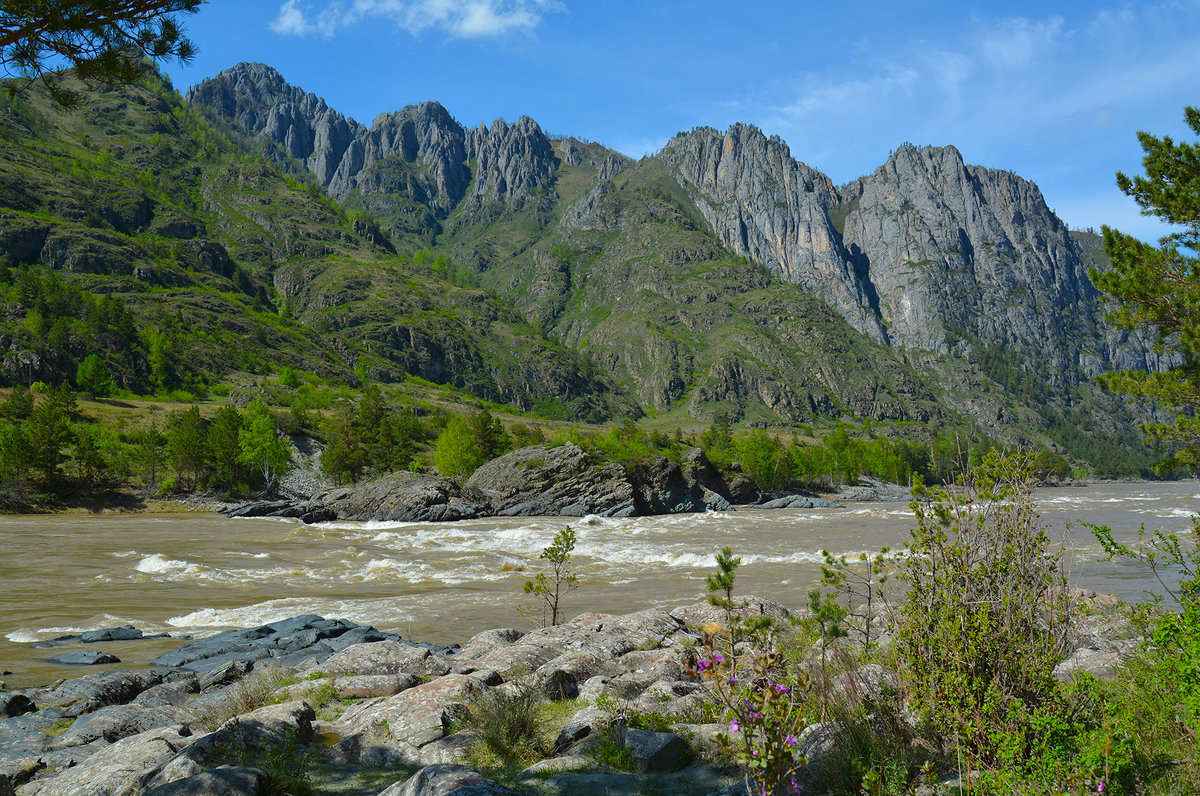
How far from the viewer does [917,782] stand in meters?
4.87

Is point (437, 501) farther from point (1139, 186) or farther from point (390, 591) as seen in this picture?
point (1139, 186)

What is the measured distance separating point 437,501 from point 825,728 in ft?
208

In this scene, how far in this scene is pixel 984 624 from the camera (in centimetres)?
518

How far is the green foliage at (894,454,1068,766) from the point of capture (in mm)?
5051

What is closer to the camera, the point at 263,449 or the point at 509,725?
the point at 509,725

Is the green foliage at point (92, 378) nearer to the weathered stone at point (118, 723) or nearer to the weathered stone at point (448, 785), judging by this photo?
the weathered stone at point (118, 723)

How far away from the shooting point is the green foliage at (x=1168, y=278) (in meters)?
13.6

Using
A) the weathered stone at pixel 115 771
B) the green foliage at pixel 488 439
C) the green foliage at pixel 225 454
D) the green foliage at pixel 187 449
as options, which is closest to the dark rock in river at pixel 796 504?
the green foliage at pixel 488 439

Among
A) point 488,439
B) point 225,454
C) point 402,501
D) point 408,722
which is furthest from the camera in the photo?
point 488,439

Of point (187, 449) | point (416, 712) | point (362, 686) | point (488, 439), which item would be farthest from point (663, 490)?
point (416, 712)

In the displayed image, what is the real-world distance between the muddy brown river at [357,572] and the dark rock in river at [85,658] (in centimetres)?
37

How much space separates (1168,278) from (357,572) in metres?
33.8

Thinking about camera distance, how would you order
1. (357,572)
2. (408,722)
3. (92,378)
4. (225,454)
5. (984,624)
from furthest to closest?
1. (92,378)
2. (225,454)
3. (357,572)
4. (408,722)
5. (984,624)

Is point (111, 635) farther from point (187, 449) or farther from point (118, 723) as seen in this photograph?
point (187, 449)
